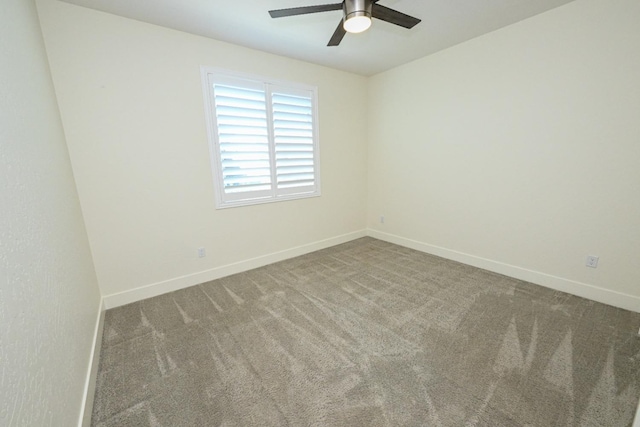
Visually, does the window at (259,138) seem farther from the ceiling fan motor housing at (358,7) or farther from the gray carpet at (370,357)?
the ceiling fan motor housing at (358,7)

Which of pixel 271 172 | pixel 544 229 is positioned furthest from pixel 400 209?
pixel 271 172

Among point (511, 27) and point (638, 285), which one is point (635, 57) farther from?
point (638, 285)

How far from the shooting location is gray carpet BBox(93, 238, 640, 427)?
1353 mm

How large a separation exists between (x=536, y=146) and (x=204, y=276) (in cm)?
369

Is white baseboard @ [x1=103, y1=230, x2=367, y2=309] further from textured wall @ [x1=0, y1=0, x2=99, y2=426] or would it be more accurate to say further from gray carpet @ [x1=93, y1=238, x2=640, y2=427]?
textured wall @ [x1=0, y1=0, x2=99, y2=426]

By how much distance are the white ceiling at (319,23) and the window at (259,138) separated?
1.36 ft

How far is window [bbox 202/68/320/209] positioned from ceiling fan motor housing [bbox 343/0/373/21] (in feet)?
5.06

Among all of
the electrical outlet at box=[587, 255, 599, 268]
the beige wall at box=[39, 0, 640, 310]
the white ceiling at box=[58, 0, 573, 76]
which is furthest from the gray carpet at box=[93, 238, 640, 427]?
the white ceiling at box=[58, 0, 573, 76]

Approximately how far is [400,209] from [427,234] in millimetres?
544

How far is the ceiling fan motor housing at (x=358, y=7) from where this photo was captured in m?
1.64

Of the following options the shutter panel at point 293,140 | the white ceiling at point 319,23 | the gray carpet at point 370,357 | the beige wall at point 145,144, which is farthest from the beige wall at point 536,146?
the beige wall at point 145,144

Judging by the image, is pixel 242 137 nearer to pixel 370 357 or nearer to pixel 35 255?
pixel 35 255

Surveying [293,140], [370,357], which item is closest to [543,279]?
[370,357]

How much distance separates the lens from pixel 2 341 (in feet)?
2.30
